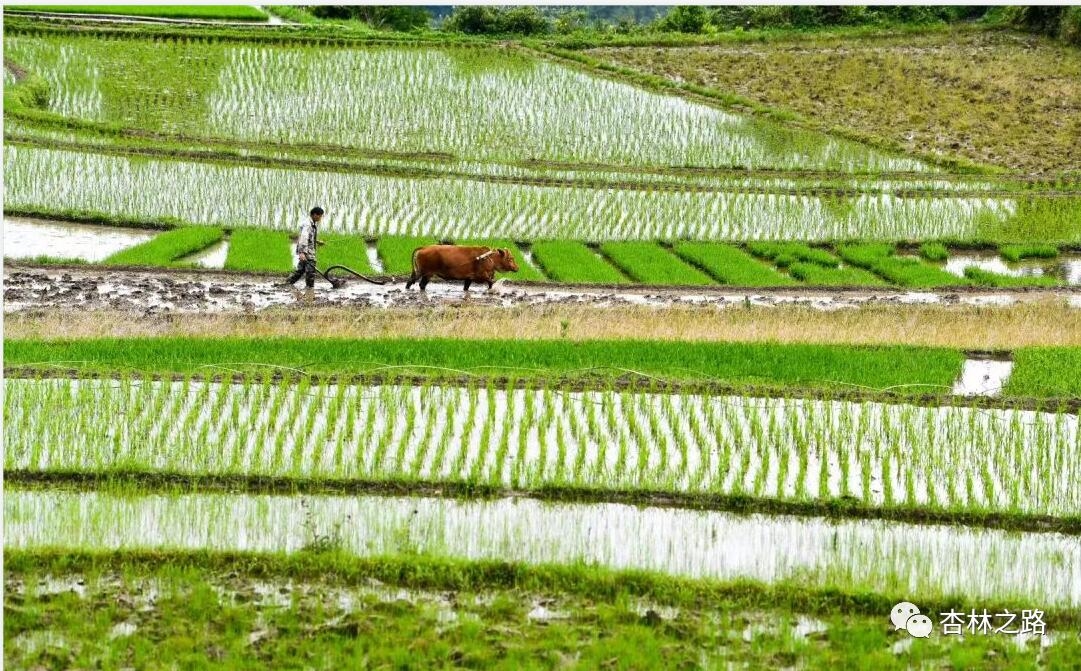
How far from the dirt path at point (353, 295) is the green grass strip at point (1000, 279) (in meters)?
0.24

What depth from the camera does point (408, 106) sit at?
18266 millimetres

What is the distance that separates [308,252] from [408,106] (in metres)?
8.01

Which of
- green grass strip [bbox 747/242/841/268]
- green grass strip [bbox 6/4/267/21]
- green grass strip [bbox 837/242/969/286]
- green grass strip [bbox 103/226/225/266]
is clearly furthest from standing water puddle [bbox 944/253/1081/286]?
green grass strip [bbox 6/4/267/21]

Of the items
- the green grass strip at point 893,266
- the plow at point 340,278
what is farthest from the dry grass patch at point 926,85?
the plow at point 340,278

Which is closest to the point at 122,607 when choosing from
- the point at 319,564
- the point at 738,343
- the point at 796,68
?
the point at 319,564

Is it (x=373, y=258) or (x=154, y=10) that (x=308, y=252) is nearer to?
(x=373, y=258)

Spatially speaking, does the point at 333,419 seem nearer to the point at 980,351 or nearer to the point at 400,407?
the point at 400,407

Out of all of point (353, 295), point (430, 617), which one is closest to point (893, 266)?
point (353, 295)

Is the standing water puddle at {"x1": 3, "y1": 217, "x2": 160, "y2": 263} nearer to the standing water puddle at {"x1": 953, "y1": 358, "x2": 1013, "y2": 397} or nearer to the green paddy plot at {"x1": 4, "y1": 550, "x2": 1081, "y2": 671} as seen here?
the green paddy plot at {"x1": 4, "y1": 550, "x2": 1081, "y2": 671}

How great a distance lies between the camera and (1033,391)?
8.41 meters

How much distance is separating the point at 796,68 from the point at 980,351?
12573 millimetres

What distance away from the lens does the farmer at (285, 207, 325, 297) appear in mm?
10492

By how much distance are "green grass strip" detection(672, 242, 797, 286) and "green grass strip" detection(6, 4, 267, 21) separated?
12355mm

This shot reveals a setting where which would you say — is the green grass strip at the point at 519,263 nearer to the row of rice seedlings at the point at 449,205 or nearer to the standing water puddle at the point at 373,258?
the row of rice seedlings at the point at 449,205
